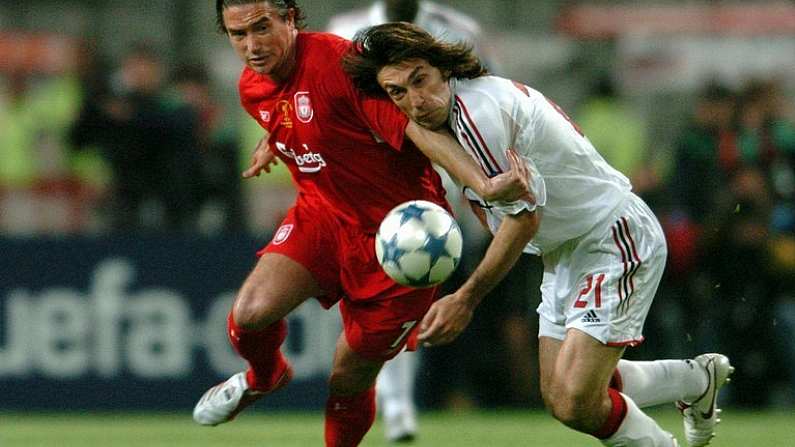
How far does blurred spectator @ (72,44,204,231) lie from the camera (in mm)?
11109

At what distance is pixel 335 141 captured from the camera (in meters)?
6.59

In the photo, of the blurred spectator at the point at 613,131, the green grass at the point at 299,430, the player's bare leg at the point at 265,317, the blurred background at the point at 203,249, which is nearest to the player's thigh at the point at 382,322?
the player's bare leg at the point at 265,317

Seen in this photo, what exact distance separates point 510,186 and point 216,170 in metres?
5.56

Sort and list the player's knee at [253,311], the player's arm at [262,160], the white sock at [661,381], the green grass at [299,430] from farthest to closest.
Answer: the green grass at [299,430] → the player's arm at [262,160] → the white sock at [661,381] → the player's knee at [253,311]

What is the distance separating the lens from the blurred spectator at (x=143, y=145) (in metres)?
11.1

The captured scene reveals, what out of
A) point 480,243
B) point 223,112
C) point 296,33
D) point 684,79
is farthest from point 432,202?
point 684,79

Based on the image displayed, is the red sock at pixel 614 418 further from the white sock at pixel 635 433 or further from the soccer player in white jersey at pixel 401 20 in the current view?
the soccer player in white jersey at pixel 401 20

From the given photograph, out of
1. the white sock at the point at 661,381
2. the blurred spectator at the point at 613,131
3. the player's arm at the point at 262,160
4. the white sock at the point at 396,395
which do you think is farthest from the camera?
the blurred spectator at the point at 613,131

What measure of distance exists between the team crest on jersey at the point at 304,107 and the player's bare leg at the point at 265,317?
594 mm

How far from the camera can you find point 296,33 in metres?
6.71

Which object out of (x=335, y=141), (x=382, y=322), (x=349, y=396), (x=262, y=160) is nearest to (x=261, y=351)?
(x=349, y=396)

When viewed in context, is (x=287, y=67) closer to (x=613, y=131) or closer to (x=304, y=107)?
(x=304, y=107)

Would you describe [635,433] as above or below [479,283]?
below

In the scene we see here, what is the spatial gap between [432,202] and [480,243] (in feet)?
14.7
